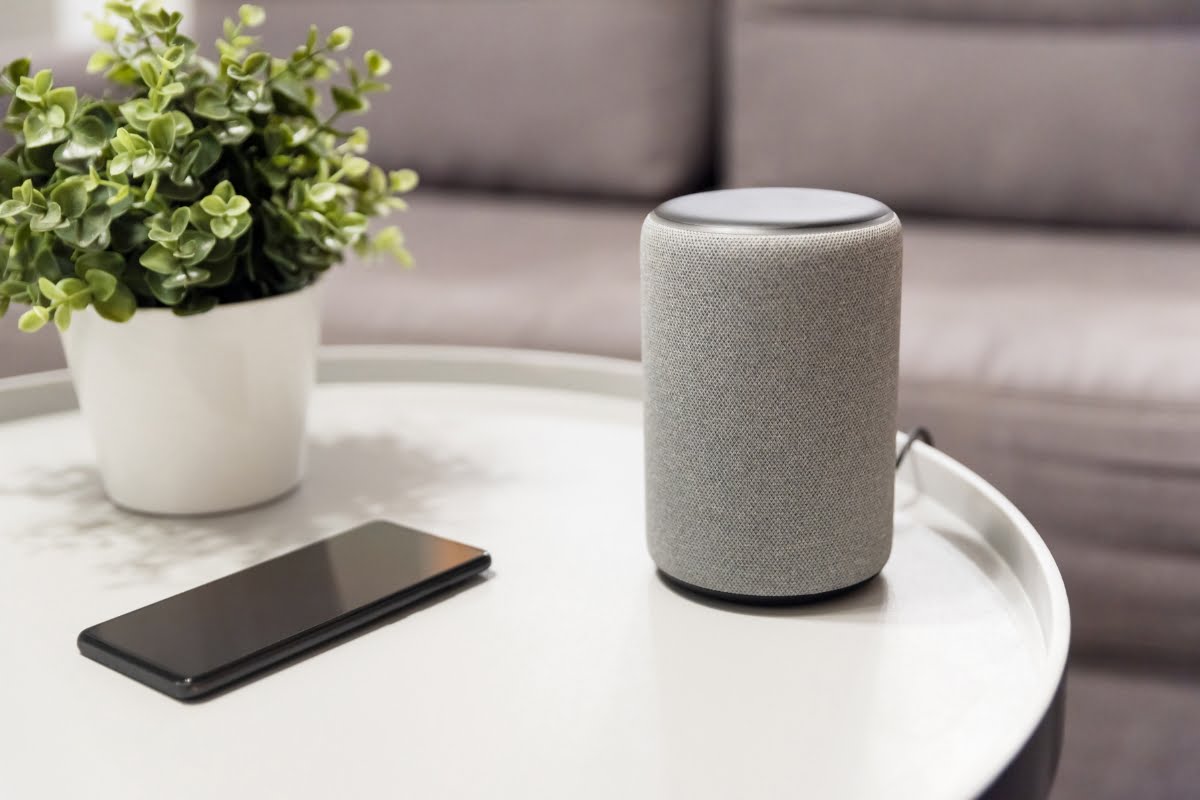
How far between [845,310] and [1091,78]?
1088mm

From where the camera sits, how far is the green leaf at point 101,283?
713 mm

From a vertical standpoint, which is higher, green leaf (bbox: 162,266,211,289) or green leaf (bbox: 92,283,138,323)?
green leaf (bbox: 162,266,211,289)

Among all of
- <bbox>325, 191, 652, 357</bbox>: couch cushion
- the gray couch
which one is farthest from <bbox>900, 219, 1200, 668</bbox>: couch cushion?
<bbox>325, 191, 652, 357</bbox>: couch cushion

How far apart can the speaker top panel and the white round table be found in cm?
18

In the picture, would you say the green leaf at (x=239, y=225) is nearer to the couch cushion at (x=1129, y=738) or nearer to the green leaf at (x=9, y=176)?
the green leaf at (x=9, y=176)

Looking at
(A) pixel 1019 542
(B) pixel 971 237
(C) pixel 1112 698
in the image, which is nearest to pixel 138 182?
(A) pixel 1019 542

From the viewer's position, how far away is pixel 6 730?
0.57 meters

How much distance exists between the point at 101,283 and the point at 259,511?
166mm

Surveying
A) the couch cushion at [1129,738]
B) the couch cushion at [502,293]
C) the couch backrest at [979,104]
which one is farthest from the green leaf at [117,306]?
the couch backrest at [979,104]

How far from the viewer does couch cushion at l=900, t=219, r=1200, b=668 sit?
3.69ft

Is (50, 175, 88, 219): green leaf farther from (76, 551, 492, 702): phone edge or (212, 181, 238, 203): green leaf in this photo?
(76, 551, 492, 702): phone edge

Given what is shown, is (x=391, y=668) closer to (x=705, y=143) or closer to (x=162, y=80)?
(x=162, y=80)

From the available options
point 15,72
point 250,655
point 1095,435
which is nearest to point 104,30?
point 15,72

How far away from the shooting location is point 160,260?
27.9 inches
